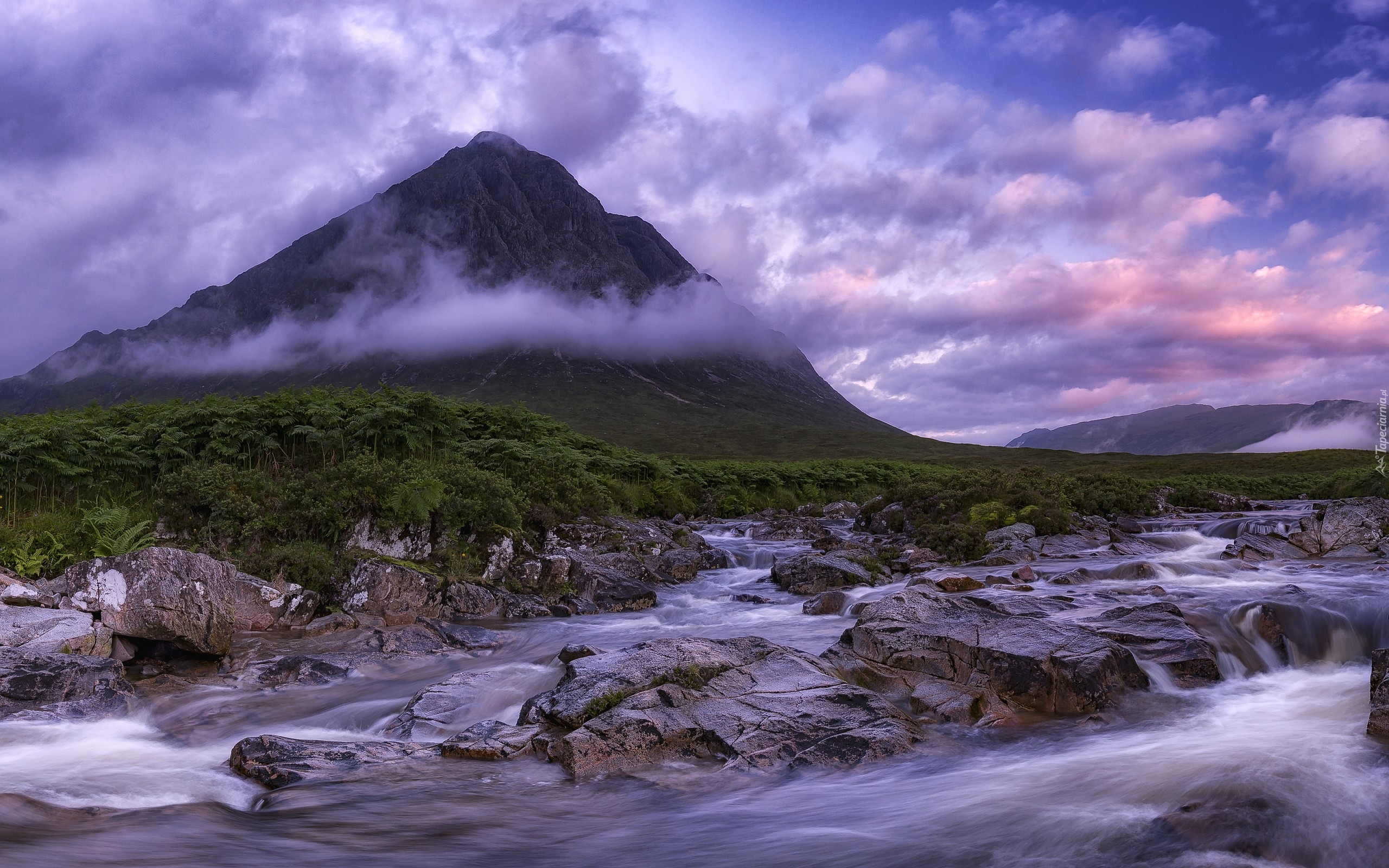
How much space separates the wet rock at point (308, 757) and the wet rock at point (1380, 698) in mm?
9464

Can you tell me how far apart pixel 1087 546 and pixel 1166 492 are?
66.3 feet

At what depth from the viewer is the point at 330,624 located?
1379 centimetres

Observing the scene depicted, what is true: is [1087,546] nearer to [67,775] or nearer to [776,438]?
[67,775]

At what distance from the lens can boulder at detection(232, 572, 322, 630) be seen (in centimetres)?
1356

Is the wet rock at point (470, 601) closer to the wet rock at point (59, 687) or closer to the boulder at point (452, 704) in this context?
the boulder at point (452, 704)

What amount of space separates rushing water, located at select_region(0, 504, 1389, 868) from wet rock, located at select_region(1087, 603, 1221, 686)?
38 cm

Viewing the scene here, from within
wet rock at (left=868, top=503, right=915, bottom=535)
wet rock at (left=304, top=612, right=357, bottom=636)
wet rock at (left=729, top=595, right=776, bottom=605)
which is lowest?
wet rock at (left=729, top=595, right=776, bottom=605)

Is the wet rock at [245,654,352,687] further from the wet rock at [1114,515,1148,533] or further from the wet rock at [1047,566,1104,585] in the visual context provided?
the wet rock at [1114,515,1148,533]

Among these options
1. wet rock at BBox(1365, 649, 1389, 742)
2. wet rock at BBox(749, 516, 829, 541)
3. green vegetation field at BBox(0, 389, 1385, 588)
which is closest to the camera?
wet rock at BBox(1365, 649, 1389, 742)

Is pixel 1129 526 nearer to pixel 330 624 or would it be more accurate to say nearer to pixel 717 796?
pixel 717 796

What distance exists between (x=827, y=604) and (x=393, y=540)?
9323 millimetres

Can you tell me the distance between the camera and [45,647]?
10.6 metres

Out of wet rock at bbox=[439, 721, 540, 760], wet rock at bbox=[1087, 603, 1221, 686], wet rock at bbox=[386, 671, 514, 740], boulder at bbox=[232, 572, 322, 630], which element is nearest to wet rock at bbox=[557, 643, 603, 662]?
wet rock at bbox=[386, 671, 514, 740]

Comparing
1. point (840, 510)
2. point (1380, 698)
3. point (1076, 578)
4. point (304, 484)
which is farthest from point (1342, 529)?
point (304, 484)
